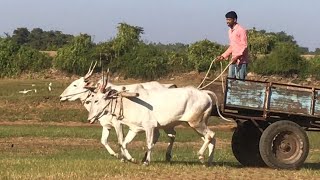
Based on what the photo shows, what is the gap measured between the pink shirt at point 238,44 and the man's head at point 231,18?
0.09m

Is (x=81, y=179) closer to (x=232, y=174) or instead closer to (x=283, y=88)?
(x=232, y=174)

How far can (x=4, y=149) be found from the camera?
21.8 m

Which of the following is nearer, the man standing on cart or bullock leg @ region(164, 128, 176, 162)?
the man standing on cart

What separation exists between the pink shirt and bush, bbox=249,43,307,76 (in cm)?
4249

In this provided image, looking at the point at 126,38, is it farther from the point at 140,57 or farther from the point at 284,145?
the point at 284,145

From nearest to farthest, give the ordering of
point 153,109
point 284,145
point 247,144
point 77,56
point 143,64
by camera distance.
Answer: point 153,109
point 284,145
point 247,144
point 143,64
point 77,56

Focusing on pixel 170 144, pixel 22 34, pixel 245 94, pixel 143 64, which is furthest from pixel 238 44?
pixel 22 34

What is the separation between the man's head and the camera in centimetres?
1405

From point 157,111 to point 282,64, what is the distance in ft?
144

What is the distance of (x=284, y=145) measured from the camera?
13.9 meters

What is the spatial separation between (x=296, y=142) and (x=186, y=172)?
2852 mm

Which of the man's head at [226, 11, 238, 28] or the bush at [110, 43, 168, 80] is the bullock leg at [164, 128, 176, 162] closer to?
the man's head at [226, 11, 238, 28]

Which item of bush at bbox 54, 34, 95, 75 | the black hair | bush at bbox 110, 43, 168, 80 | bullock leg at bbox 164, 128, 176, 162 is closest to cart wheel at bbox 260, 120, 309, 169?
bullock leg at bbox 164, 128, 176, 162

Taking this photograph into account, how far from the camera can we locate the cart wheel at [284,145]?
1354 cm
